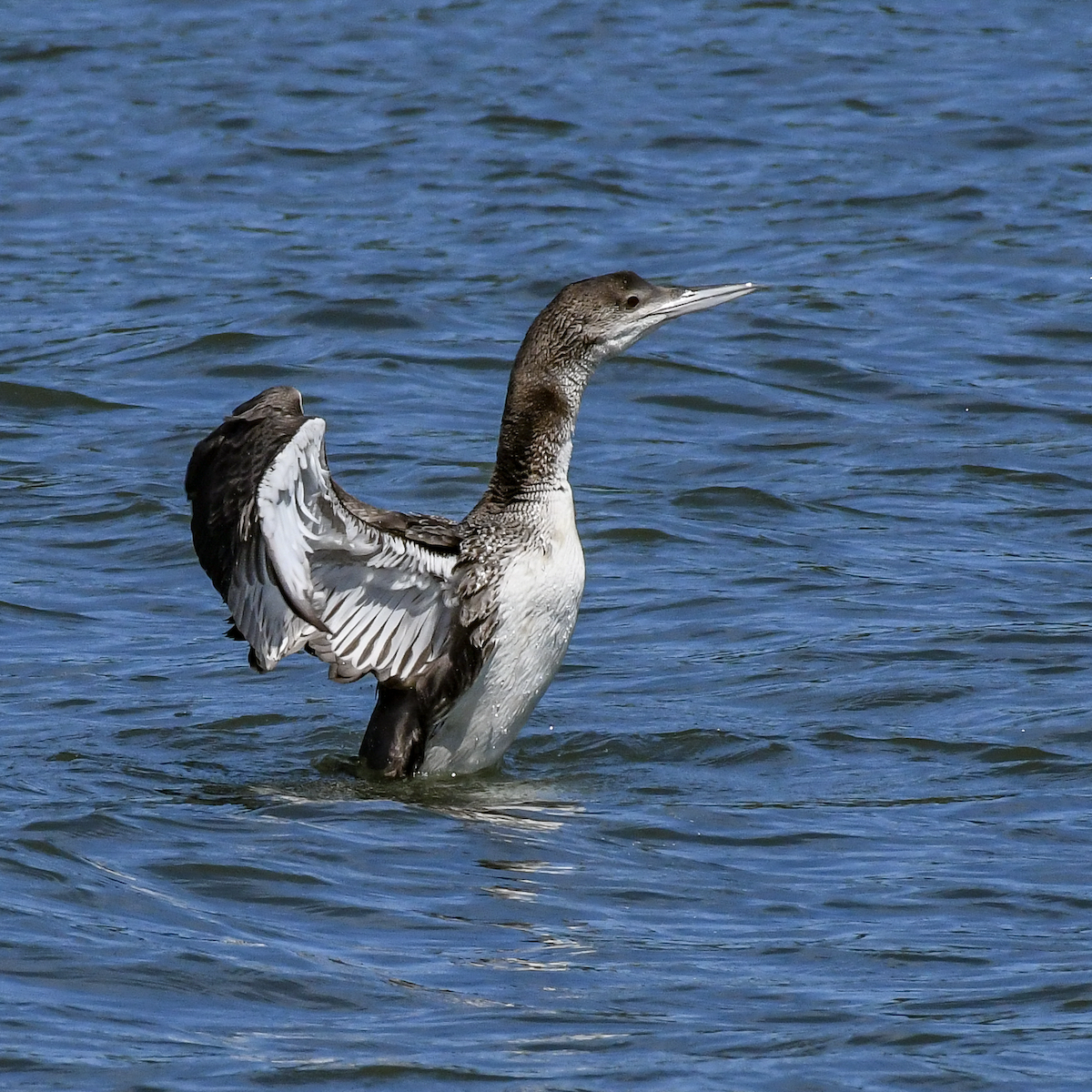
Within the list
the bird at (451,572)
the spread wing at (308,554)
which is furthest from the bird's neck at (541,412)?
the spread wing at (308,554)

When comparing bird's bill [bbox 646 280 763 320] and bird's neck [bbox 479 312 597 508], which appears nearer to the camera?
bird's neck [bbox 479 312 597 508]

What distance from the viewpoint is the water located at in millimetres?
5141

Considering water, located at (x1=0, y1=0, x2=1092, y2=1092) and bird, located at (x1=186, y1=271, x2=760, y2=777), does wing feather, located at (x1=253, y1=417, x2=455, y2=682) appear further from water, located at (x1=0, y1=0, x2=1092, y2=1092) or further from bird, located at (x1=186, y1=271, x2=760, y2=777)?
water, located at (x1=0, y1=0, x2=1092, y2=1092)

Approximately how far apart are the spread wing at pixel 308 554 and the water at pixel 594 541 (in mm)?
477

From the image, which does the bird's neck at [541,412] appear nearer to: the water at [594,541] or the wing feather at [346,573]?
the wing feather at [346,573]

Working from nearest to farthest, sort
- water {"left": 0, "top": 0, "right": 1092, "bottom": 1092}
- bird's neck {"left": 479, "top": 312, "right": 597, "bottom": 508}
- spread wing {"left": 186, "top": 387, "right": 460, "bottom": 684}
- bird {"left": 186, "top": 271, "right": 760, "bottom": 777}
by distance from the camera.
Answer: water {"left": 0, "top": 0, "right": 1092, "bottom": 1092}
spread wing {"left": 186, "top": 387, "right": 460, "bottom": 684}
bird {"left": 186, "top": 271, "right": 760, "bottom": 777}
bird's neck {"left": 479, "top": 312, "right": 597, "bottom": 508}

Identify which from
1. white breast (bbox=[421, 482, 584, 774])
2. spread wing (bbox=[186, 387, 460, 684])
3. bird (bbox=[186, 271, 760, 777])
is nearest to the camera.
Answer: spread wing (bbox=[186, 387, 460, 684])

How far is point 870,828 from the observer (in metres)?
6.45

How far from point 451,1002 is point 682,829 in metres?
1.53

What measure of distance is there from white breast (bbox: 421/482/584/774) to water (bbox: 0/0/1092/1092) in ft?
0.58

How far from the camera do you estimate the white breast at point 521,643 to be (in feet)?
22.6

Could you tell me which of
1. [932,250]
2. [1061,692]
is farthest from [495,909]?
[932,250]

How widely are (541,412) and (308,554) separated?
1052mm

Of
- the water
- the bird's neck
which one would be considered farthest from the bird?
the water
